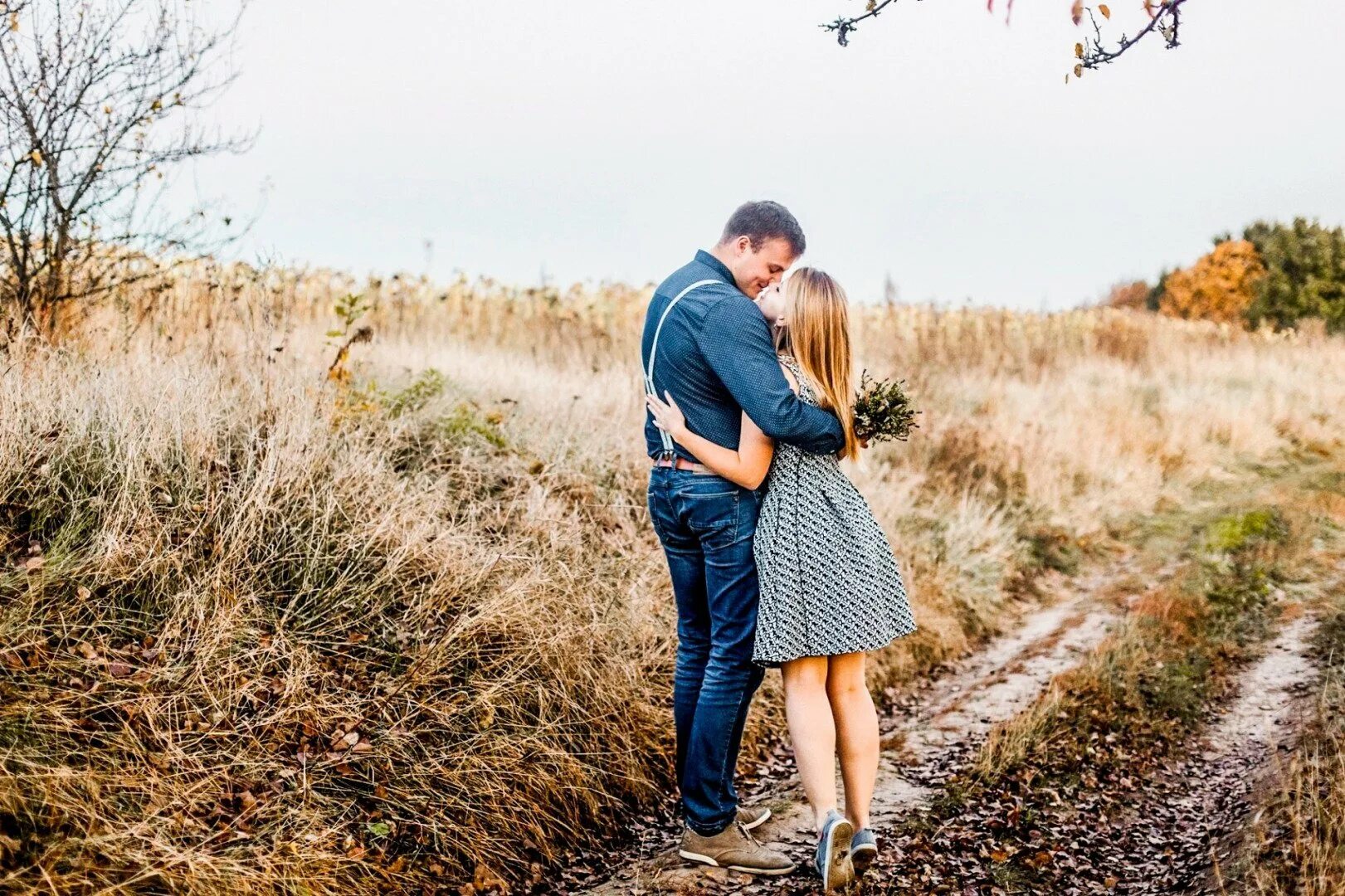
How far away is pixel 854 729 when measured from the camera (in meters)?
3.71

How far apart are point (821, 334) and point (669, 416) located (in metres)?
0.58

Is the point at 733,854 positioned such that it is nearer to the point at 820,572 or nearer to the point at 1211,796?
the point at 820,572

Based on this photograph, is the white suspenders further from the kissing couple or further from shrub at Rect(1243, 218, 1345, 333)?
shrub at Rect(1243, 218, 1345, 333)

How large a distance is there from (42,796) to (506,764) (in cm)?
154

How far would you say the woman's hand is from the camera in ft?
11.8

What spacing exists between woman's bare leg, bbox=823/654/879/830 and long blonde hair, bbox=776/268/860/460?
821 millimetres

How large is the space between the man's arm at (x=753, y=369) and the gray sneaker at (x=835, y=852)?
1275mm

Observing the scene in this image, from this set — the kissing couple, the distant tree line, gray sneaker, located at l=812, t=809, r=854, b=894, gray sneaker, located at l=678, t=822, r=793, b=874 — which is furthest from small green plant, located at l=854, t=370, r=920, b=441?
the distant tree line

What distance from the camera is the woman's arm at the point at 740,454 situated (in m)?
3.55

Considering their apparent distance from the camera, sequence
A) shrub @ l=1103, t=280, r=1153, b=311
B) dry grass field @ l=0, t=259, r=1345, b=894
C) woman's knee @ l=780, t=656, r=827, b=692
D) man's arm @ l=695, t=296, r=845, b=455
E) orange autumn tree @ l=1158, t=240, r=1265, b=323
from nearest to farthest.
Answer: dry grass field @ l=0, t=259, r=1345, b=894 < man's arm @ l=695, t=296, r=845, b=455 < woman's knee @ l=780, t=656, r=827, b=692 < orange autumn tree @ l=1158, t=240, r=1265, b=323 < shrub @ l=1103, t=280, r=1153, b=311

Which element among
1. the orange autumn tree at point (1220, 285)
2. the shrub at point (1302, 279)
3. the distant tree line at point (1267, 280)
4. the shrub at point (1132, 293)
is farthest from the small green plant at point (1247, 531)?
the shrub at point (1132, 293)

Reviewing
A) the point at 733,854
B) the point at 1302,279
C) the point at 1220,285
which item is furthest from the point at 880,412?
the point at 1220,285

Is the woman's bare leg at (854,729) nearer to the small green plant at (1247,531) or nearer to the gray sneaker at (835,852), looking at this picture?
the gray sneaker at (835,852)

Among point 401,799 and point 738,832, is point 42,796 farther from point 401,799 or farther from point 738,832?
point 738,832
